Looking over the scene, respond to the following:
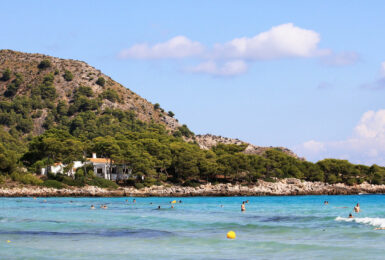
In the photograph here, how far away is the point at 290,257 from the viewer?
3025cm

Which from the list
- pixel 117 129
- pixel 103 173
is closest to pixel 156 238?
pixel 103 173

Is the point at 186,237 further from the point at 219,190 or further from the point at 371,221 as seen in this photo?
the point at 219,190

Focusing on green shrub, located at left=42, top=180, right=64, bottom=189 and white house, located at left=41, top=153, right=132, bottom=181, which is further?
white house, located at left=41, top=153, right=132, bottom=181

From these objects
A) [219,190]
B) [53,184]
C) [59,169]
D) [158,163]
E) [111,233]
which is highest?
[158,163]

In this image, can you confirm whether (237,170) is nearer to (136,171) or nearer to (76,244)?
(136,171)

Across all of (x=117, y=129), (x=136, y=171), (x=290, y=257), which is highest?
(x=117, y=129)

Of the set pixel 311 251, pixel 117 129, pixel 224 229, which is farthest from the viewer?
pixel 117 129

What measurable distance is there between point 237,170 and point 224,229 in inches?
3636

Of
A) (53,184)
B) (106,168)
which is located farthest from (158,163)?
(53,184)

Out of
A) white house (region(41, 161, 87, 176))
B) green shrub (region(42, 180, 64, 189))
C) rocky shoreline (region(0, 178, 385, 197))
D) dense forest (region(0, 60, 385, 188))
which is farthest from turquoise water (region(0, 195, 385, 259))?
white house (region(41, 161, 87, 176))

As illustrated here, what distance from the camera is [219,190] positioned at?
129m

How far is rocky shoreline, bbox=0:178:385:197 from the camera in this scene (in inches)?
4306

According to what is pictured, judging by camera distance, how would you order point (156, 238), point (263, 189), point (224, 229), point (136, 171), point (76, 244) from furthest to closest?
point (263, 189) < point (136, 171) < point (224, 229) < point (156, 238) < point (76, 244)

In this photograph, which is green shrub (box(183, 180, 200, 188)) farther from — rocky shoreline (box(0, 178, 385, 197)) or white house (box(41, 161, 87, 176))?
white house (box(41, 161, 87, 176))
